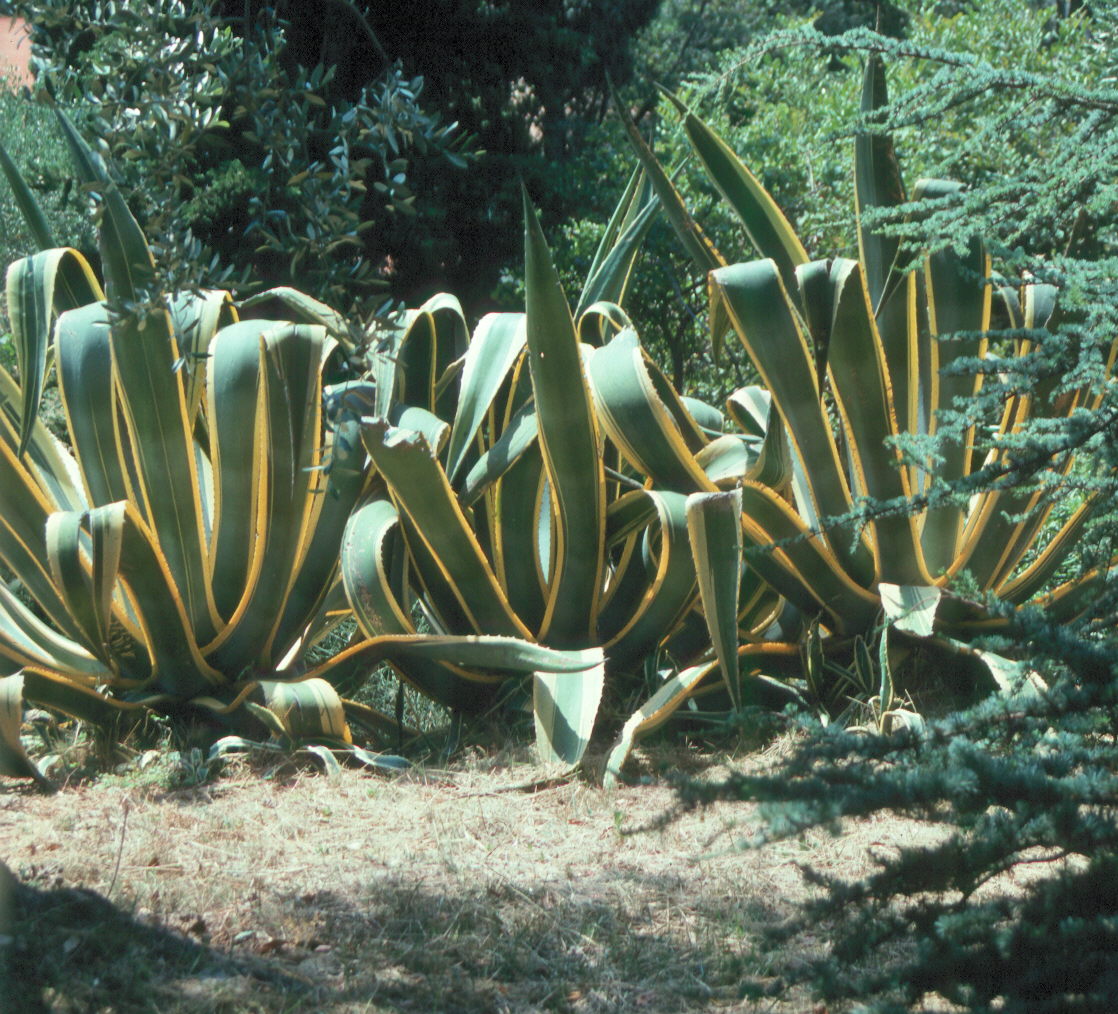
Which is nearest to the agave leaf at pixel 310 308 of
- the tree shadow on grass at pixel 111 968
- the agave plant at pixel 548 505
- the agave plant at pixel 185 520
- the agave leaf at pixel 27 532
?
the agave plant at pixel 185 520

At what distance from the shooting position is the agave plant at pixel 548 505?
3223mm

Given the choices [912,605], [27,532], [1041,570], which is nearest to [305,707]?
[27,532]

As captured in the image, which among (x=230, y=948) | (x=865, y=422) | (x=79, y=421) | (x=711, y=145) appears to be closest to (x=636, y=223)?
(x=711, y=145)

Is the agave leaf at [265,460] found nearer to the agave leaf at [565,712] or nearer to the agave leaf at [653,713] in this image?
the agave leaf at [565,712]

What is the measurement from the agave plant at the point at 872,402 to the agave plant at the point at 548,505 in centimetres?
20

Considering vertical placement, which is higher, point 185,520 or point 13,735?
point 185,520

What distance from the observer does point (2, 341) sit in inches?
242

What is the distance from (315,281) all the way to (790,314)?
1341 millimetres

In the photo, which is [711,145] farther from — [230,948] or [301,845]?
[230,948]

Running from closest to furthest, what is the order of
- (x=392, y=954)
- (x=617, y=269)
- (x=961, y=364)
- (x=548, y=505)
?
(x=961, y=364)
(x=392, y=954)
(x=548, y=505)
(x=617, y=269)

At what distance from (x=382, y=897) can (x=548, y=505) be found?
1.61m

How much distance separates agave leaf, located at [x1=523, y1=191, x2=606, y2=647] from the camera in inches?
127

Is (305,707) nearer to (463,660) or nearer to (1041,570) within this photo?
(463,660)

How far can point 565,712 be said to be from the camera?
3.15 metres
